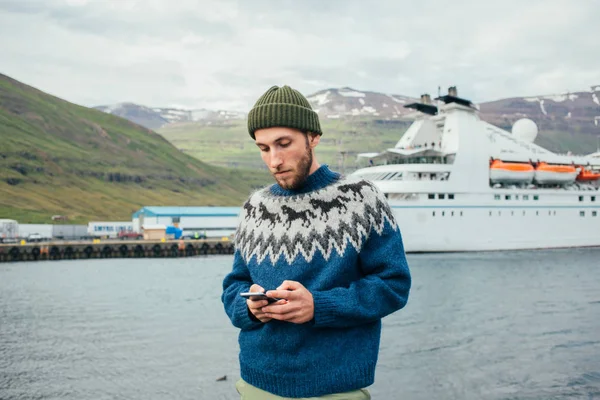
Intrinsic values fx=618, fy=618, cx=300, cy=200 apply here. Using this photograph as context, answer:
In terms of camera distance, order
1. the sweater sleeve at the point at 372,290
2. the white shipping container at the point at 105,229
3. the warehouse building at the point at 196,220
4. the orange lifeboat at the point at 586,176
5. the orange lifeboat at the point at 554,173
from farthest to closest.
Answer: the white shipping container at the point at 105,229
the warehouse building at the point at 196,220
the orange lifeboat at the point at 586,176
the orange lifeboat at the point at 554,173
the sweater sleeve at the point at 372,290

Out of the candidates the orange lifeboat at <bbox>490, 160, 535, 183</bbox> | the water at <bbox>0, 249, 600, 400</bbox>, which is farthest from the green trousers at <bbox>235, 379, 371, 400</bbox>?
the orange lifeboat at <bbox>490, 160, 535, 183</bbox>

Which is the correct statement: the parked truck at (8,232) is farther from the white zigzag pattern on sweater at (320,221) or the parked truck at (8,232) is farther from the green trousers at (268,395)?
the white zigzag pattern on sweater at (320,221)

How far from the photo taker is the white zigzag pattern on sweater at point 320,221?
269cm

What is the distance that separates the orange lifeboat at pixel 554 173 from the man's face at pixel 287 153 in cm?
5410

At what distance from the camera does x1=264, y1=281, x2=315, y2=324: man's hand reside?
8.14ft

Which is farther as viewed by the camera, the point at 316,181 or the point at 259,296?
the point at 316,181

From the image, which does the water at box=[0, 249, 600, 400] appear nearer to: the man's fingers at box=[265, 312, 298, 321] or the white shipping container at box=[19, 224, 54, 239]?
the man's fingers at box=[265, 312, 298, 321]

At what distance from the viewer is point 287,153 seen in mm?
2740

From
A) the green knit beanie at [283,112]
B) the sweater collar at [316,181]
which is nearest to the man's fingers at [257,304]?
the sweater collar at [316,181]

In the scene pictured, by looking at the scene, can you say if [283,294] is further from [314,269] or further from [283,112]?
[283,112]

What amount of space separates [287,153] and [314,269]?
525 mm

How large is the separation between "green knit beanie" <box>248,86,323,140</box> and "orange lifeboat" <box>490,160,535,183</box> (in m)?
51.0

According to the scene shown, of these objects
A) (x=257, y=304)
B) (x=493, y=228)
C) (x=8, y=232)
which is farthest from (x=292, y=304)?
(x=8, y=232)

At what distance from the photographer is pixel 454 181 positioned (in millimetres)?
48781
